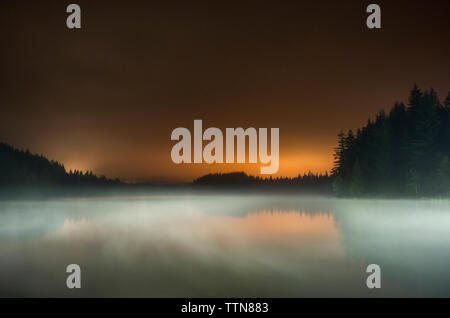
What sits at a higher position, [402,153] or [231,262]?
[402,153]

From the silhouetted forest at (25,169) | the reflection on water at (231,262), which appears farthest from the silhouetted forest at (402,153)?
the silhouetted forest at (25,169)

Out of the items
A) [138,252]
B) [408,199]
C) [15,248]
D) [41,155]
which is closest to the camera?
[138,252]

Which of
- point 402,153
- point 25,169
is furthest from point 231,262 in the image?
point 25,169

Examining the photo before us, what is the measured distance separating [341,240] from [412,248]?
15.0 ft

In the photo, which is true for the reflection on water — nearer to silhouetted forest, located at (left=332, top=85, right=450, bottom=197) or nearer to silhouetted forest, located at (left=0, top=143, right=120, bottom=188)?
silhouetted forest, located at (left=332, top=85, right=450, bottom=197)

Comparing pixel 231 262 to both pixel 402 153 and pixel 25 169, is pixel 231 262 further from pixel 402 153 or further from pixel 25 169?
pixel 25 169

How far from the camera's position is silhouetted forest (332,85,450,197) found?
67625mm

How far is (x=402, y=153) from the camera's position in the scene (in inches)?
2985

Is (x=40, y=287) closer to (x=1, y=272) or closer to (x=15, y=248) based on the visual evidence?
(x=1, y=272)

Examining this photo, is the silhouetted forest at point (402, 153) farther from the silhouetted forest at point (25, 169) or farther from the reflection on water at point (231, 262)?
the silhouetted forest at point (25, 169)

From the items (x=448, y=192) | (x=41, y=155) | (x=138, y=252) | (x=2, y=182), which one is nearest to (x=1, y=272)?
(x=138, y=252)

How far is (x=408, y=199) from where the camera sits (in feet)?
227

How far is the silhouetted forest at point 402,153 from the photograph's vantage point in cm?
6762

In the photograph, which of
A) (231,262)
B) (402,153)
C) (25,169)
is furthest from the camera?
(25,169)
